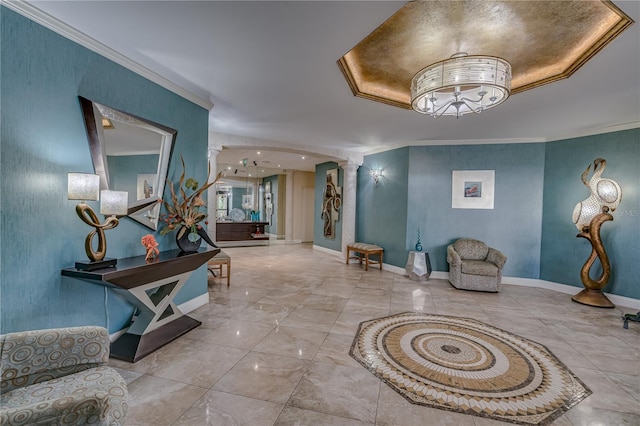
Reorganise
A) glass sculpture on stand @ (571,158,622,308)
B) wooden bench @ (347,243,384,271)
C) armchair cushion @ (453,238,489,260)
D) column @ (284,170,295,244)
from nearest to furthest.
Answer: glass sculpture on stand @ (571,158,622,308), armchair cushion @ (453,238,489,260), wooden bench @ (347,243,384,271), column @ (284,170,295,244)

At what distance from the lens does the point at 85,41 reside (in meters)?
2.28

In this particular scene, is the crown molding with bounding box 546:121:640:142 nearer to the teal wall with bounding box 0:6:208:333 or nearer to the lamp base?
the teal wall with bounding box 0:6:208:333

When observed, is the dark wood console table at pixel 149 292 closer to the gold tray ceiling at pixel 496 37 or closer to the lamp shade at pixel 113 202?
the lamp shade at pixel 113 202

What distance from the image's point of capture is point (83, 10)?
199 cm

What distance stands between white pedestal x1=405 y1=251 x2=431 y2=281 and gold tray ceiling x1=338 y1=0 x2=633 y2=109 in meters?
3.16

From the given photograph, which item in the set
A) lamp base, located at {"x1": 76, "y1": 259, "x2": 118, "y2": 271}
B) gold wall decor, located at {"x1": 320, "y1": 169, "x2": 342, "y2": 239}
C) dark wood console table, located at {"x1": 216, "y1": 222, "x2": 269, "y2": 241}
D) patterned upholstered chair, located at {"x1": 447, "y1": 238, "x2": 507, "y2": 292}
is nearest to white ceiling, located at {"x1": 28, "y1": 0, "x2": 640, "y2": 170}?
lamp base, located at {"x1": 76, "y1": 259, "x2": 118, "y2": 271}

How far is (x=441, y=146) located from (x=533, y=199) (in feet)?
6.31

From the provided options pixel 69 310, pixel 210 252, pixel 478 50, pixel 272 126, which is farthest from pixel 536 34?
pixel 69 310

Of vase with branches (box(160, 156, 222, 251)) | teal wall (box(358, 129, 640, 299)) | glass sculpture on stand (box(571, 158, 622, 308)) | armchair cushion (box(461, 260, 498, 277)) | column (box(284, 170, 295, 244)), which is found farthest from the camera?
column (box(284, 170, 295, 244))

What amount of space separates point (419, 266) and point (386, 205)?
61.2 inches

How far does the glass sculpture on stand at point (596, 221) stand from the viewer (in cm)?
408

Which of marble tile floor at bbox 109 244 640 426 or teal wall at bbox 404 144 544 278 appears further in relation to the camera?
teal wall at bbox 404 144 544 278

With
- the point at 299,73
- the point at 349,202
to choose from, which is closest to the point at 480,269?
the point at 349,202

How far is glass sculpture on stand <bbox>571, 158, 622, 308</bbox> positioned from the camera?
13.4 feet
